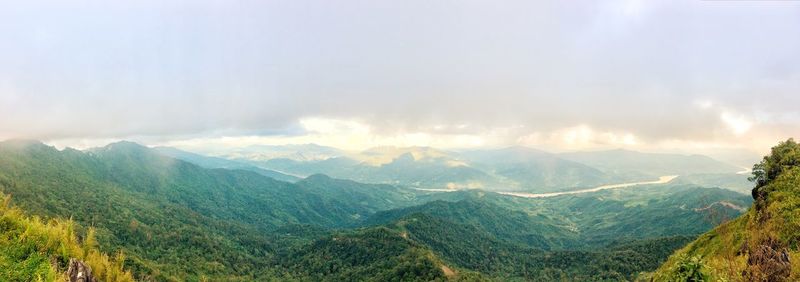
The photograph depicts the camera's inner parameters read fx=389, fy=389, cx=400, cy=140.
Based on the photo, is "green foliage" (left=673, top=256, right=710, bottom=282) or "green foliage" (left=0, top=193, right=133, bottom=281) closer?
"green foliage" (left=673, top=256, right=710, bottom=282)

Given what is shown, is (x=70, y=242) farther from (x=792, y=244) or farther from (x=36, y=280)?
(x=792, y=244)

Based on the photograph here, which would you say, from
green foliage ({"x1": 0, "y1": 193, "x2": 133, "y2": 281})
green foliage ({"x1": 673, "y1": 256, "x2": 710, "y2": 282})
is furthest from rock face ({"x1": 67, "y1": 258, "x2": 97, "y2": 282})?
green foliage ({"x1": 673, "y1": 256, "x2": 710, "y2": 282})

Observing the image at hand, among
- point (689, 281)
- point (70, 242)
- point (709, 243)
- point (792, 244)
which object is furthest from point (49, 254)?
point (709, 243)

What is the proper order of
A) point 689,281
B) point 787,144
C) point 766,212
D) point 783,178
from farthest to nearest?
point 787,144, point 783,178, point 766,212, point 689,281

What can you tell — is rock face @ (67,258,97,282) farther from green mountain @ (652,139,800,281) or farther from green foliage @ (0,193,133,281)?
green mountain @ (652,139,800,281)

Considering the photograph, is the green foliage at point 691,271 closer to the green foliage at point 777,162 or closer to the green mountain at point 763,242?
the green mountain at point 763,242

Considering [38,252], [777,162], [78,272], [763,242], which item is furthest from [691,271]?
[777,162]
